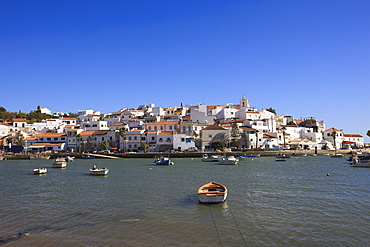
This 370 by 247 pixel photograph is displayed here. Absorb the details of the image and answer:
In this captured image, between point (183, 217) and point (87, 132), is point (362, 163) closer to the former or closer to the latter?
point (183, 217)

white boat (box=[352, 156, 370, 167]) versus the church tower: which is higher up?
the church tower

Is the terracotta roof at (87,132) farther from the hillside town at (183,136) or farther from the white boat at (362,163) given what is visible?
the white boat at (362,163)

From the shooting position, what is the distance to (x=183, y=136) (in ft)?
242

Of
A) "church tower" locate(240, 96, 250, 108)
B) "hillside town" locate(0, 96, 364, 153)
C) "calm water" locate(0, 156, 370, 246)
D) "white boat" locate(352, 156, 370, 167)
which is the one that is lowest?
"calm water" locate(0, 156, 370, 246)

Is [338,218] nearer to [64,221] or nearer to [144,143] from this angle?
[64,221]

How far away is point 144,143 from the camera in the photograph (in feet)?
245

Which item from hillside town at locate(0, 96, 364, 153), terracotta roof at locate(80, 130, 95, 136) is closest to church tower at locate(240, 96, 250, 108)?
hillside town at locate(0, 96, 364, 153)

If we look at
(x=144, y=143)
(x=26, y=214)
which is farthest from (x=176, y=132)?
(x=26, y=214)

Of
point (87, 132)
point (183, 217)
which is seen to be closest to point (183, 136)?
point (87, 132)

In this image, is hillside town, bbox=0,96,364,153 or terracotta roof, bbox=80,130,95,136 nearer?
hillside town, bbox=0,96,364,153

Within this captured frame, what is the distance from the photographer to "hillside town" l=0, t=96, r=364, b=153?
74.9 meters

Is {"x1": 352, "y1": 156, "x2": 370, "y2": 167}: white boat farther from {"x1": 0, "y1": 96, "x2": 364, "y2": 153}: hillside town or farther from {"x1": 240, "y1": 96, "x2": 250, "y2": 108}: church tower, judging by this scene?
{"x1": 240, "y1": 96, "x2": 250, "y2": 108}: church tower

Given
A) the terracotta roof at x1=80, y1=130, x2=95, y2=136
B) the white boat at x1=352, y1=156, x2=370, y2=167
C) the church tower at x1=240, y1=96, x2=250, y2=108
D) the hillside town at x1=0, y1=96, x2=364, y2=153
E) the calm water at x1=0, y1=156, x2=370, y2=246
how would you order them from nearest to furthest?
the calm water at x1=0, y1=156, x2=370, y2=246
the white boat at x1=352, y1=156, x2=370, y2=167
the hillside town at x1=0, y1=96, x2=364, y2=153
the terracotta roof at x1=80, y1=130, x2=95, y2=136
the church tower at x1=240, y1=96, x2=250, y2=108

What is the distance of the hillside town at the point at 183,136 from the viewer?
74.9m
